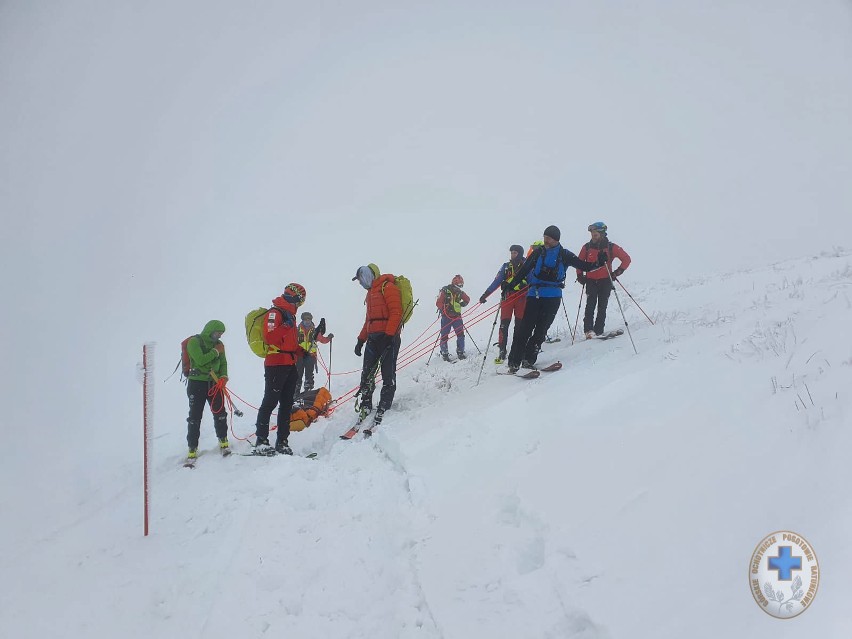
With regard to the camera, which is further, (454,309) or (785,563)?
(454,309)

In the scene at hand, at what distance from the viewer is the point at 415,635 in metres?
3.29

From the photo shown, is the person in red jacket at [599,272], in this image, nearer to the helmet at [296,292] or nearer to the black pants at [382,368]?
the black pants at [382,368]

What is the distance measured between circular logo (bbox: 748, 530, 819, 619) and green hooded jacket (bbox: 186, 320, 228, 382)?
7608 mm

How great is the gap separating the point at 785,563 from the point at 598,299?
767 cm

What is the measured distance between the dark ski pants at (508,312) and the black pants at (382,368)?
2.63 meters

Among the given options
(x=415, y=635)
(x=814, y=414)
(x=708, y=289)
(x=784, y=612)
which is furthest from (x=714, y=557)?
(x=708, y=289)

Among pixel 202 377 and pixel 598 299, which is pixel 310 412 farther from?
pixel 598 299

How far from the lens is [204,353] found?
26.1 ft

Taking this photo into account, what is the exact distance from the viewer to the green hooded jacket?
7.89 metres

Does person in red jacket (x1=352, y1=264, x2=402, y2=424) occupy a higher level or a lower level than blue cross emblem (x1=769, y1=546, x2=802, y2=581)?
higher

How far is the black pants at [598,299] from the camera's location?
9234mm

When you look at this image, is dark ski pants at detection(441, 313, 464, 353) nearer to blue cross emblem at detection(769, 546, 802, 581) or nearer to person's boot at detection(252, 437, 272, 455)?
person's boot at detection(252, 437, 272, 455)

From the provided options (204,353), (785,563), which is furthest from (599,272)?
(204,353)

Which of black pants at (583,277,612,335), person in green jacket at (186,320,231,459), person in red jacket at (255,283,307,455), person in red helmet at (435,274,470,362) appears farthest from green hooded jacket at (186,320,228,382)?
black pants at (583,277,612,335)
